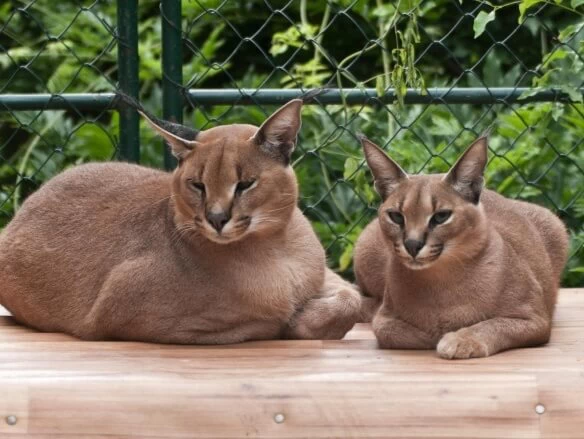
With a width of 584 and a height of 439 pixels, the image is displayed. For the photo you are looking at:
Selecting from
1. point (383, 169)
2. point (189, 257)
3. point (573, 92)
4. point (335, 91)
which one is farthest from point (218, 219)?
point (573, 92)

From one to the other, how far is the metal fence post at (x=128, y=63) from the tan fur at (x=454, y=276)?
1446mm

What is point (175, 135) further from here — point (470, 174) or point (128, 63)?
point (128, 63)

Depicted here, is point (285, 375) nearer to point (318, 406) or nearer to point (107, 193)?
point (318, 406)

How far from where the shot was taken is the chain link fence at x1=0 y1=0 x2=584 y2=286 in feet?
17.4

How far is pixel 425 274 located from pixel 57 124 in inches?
128

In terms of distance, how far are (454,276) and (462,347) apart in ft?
0.81

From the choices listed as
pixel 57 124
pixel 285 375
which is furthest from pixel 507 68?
pixel 285 375

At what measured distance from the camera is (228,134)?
4.27m

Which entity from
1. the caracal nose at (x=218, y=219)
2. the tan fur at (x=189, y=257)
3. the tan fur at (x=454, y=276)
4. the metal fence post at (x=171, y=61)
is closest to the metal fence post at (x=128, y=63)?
the metal fence post at (x=171, y=61)

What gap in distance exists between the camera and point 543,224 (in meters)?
4.85

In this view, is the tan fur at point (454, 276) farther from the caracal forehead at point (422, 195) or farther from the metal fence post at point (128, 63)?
the metal fence post at point (128, 63)

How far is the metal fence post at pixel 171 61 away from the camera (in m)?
5.30

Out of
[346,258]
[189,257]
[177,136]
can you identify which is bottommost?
[346,258]

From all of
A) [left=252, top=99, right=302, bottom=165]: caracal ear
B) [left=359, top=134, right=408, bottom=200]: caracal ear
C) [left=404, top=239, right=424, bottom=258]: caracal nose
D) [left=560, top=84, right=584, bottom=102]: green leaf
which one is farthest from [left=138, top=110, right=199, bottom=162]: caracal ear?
[left=560, top=84, right=584, bottom=102]: green leaf
